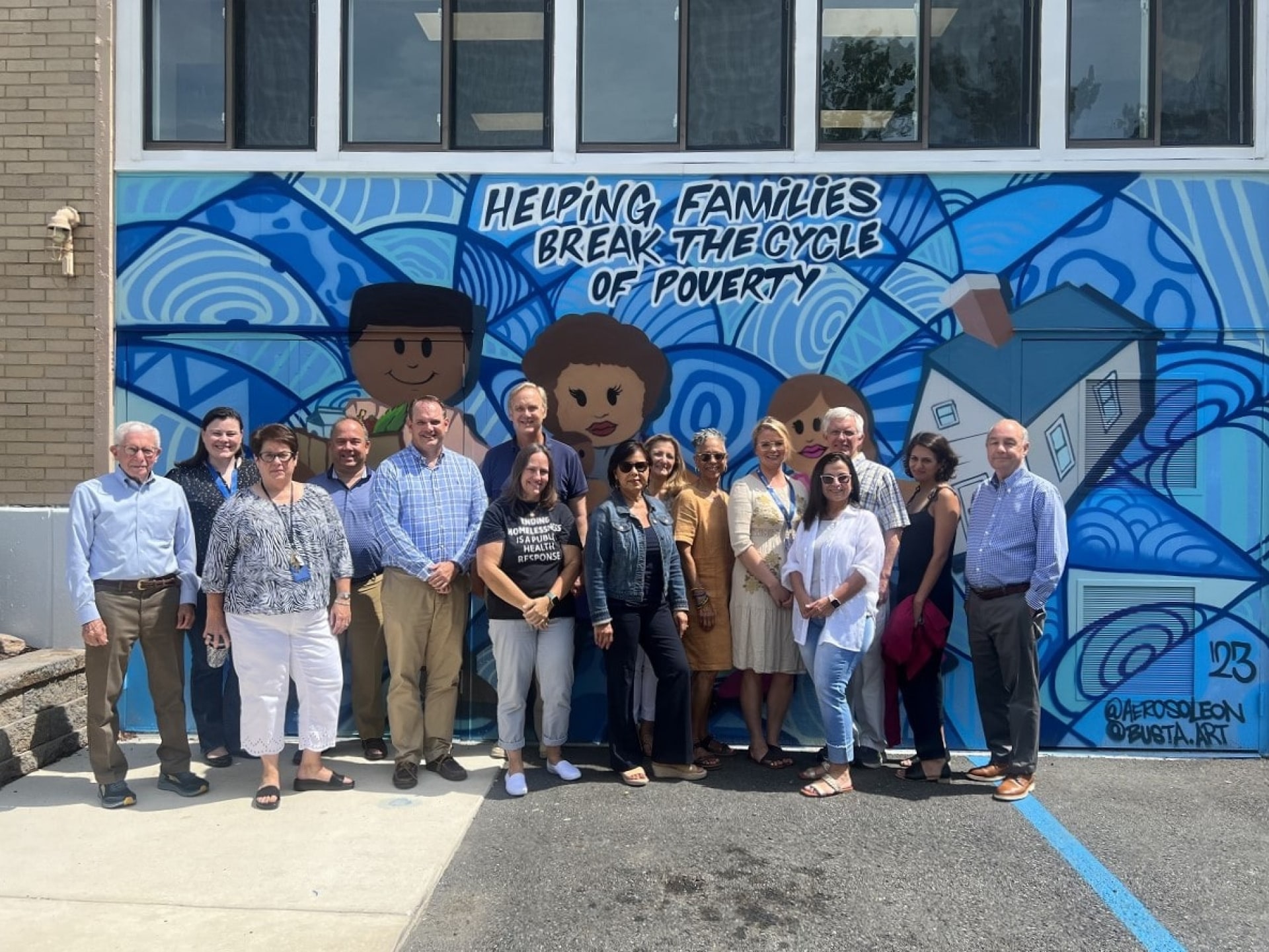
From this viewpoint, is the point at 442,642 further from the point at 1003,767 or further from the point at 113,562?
the point at 1003,767

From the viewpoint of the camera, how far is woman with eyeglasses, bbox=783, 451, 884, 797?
5.13 m

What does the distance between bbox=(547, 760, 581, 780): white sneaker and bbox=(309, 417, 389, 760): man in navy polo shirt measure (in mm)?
1065

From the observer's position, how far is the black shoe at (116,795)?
16.1 ft

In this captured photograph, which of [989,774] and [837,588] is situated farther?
[989,774]

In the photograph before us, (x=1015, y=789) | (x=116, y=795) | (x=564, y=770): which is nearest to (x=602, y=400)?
(x=564, y=770)

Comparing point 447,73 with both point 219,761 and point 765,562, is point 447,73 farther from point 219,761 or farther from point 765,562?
point 219,761

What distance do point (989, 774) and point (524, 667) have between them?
2.57m

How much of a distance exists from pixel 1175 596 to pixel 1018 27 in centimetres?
359

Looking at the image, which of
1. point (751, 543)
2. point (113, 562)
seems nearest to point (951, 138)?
point (751, 543)

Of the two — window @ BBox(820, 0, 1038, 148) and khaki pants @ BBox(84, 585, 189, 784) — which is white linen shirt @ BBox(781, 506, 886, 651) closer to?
window @ BBox(820, 0, 1038, 148)

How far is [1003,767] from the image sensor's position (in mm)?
5379

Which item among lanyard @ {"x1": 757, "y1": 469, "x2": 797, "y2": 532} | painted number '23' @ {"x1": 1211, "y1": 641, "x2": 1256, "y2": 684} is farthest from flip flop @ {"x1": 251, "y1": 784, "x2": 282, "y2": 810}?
painted number '23' @ {"x1": 1211, "y1": 641, "x2": 1256, "y2": 684}

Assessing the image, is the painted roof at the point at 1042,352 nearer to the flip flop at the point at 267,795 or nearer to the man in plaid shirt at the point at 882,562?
the man in plaid shirt at the point at 882,562

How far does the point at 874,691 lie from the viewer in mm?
5539
